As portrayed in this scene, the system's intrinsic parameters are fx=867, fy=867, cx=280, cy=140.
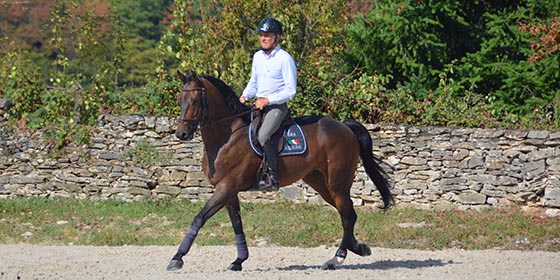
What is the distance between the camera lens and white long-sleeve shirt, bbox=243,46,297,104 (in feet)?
32.3

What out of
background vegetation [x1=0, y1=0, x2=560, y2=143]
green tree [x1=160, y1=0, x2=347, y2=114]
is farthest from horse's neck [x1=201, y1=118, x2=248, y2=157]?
green tree [x1=160, y1=0, x2=347, y2=114]

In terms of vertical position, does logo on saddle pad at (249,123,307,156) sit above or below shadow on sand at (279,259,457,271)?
above

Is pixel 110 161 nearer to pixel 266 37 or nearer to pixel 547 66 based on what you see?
pixel 266 37

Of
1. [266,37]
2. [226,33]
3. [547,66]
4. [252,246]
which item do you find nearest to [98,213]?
[252,246]

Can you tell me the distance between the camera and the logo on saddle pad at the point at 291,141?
9953mm

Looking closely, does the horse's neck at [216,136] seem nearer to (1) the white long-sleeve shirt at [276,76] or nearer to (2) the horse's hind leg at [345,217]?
(1) the white long-sleeve shirt at [276,76]

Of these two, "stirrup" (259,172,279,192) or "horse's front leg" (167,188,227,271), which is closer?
"horse's front leg" (167,188,227,271)

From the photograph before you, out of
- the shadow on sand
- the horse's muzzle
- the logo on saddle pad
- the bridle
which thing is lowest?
the shadow on sand

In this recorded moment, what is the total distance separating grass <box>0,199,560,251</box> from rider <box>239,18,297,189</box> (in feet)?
11.5

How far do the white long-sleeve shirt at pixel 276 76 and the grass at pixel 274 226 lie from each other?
3.77m

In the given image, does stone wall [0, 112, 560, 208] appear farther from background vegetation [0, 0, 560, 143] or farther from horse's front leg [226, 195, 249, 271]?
horse's front leg [226, 195, 249, 271]

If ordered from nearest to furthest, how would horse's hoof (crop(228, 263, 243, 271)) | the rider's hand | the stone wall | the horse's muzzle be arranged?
the horse's muzzle
the rider's hand
horse's hoof (crop(228, 263, 243, 271))
the stone wall

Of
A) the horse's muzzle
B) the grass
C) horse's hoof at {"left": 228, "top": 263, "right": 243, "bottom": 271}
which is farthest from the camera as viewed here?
the grass

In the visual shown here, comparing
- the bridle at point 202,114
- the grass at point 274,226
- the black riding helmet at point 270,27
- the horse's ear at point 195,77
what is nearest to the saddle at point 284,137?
the bridle at point 202,114
